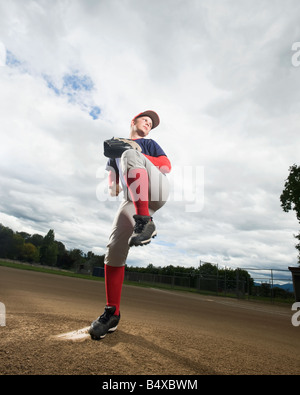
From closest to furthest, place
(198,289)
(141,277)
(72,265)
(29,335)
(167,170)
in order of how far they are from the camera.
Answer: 1. (29,335)
2. (167,170)
3. (198,289)
4. (141,277)
5. (72,265)

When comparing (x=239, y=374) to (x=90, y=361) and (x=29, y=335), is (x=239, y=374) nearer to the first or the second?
(x=90, y=361)

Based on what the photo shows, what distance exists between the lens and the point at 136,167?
174 centimetres

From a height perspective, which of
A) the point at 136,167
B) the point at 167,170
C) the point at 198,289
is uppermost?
the point at 167,170

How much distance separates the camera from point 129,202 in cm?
202

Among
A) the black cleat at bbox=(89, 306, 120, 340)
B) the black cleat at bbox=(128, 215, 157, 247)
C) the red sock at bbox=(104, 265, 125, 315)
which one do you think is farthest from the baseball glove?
the black cleat at bbox=(89, 306, 120, 340)

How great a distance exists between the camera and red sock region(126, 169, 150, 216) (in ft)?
5.57

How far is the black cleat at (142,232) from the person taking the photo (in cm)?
147

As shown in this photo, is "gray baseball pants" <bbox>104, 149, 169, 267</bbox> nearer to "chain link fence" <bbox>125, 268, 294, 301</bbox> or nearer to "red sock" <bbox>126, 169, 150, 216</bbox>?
"red sock" <bbox>126, 169, 150, 216</bbox>

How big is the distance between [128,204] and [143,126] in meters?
0.94

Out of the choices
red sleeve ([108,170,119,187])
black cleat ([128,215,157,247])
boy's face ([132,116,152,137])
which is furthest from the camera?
boy's face ([132,116,152,137])

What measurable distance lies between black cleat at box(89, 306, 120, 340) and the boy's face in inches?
67.4

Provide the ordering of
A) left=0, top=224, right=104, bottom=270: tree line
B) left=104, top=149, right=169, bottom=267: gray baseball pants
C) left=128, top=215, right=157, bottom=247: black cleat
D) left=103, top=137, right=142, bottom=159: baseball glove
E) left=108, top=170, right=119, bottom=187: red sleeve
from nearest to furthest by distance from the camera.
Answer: left=128, top=215, right=157, bottom=247: black cleat < left=104, top=149, right=169, bottom=267: gray baseball pants < left=103, top=137, right=142, bottom=159: baseball glove < left=108, top=170, right=119, bottom=187: red sleeve < left=0, top=224, right=104, bottom=270: tree line
